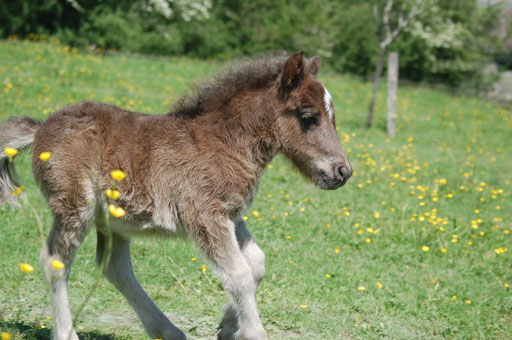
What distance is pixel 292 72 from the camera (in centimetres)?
429

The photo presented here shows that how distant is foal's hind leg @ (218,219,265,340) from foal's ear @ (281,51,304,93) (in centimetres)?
109

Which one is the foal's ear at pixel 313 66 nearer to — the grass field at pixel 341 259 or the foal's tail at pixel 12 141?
the grass field at pixel 341 259

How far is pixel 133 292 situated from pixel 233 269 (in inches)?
36.9

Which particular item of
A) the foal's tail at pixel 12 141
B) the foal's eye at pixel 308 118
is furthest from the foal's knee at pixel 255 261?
the foal's tail at pixel 12 141

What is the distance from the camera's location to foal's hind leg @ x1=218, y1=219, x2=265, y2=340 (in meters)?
4.34

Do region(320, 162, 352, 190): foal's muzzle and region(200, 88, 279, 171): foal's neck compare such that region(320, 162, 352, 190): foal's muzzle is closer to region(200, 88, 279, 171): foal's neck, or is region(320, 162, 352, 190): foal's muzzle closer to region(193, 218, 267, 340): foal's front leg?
region(200, 88, 279, 171): foal's neck

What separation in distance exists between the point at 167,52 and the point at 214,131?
18.0 m

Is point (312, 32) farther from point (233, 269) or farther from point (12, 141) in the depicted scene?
point (233, 269)

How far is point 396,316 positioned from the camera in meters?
5.46

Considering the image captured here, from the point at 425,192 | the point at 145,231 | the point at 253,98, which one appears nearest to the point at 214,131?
the point at 253,98

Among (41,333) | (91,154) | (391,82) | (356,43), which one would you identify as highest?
(91,154)

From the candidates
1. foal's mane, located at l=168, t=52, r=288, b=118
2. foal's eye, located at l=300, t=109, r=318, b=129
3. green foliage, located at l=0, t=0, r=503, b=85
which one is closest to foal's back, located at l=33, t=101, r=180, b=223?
foal's mane, located at l=168, t=52, r=288, b=118

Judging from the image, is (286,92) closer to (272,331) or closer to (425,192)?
(272,331)

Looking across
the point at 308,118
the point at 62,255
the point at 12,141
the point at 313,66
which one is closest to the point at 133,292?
the point at 62,255
